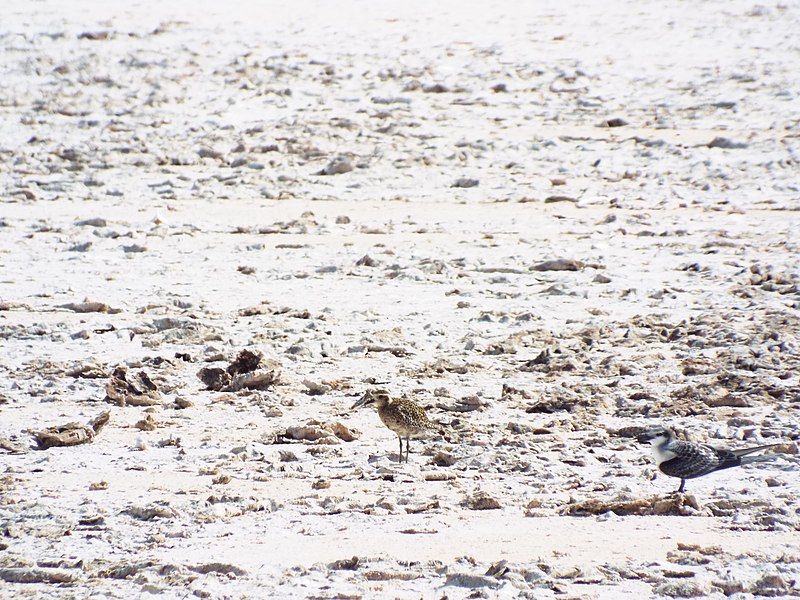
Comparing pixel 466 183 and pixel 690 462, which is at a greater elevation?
pixel 690 462

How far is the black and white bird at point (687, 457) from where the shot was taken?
191 inches

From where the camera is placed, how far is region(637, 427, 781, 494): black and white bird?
191 inches

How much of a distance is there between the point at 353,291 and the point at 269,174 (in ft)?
11.7

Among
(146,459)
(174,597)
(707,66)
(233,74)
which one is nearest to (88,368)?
(146,459)

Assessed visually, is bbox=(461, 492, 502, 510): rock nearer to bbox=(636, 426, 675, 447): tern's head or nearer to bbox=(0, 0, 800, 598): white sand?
bbox=(0, 0, 800, 598): white sand

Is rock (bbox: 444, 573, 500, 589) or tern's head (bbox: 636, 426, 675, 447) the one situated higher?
tern's head (bbox: 636, 426, 675, 447)

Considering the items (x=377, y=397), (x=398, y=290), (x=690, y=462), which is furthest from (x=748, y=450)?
(x=398, y=290)

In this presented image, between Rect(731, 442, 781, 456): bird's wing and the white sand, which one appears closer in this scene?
the white sand

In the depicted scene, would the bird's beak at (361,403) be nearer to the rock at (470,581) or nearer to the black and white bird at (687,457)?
the black and white bird at (687,457)

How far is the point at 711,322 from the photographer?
771cm

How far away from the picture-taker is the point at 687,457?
15.9ft

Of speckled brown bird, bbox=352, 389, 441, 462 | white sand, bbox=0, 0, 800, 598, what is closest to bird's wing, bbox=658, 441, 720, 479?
white sand, bbox=0, 0, 800, 598

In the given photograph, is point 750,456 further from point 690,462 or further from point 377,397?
point 377,397

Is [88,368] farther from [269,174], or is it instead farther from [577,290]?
[269,174]
